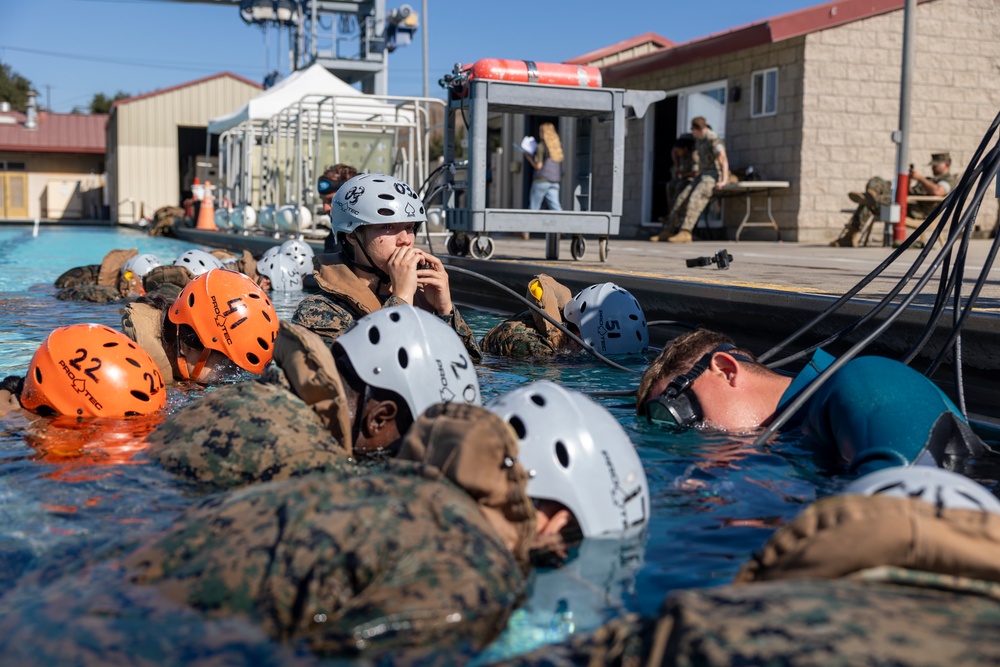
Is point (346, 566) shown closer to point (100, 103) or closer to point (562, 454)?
point (562, 454)

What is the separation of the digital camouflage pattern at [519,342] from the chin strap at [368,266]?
1.96 meters

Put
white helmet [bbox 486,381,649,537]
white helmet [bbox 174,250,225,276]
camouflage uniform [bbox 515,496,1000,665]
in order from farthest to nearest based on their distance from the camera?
white helmet [bbox 174,250,225,276], white helmet [bbox 486,381,649,537], camouflage uniform [bbox 515,496,1000,665]

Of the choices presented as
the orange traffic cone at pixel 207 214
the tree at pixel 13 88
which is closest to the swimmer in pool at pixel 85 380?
the orange traffic cone at pixel 207 214

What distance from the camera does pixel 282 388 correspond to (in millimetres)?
4105

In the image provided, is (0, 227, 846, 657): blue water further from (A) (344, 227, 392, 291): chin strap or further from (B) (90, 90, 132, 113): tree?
(B) (90, 90, 132, 113): tree

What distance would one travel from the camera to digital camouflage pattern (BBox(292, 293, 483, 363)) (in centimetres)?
561

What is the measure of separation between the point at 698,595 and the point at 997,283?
24.3 feet

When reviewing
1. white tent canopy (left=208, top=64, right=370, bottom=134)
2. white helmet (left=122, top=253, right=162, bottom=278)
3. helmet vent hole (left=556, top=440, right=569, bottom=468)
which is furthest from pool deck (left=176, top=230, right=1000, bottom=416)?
white tent canopy (left=208, top=64, right=370, bottom=134)

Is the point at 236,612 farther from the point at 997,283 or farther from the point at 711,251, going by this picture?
the point at 711,251

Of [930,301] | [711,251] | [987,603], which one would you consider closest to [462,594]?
[987,603]

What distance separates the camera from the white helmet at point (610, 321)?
25.6 feet

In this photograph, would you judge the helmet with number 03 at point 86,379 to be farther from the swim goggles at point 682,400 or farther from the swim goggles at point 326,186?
the swim goggles at point 326,186

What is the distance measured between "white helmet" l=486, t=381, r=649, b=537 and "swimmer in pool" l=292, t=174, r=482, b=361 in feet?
7.59

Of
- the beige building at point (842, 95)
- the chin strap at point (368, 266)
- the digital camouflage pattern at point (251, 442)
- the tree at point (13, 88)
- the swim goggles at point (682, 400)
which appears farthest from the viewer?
the tree at point (13, 88)
